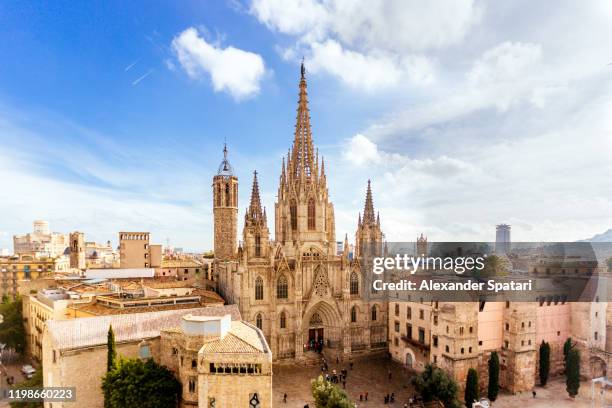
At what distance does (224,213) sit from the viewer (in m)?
55.9

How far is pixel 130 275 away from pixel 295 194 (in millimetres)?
29237

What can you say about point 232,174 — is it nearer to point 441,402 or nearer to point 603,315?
point 441,402

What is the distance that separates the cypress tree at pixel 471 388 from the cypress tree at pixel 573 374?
1064 cm

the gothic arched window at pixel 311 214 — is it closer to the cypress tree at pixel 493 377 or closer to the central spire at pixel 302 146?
the central spire at pixel 302 146

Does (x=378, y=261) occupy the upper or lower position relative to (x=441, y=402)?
upper

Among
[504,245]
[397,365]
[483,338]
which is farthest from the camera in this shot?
[504,245]

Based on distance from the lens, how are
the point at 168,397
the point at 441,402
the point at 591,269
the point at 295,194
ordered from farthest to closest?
the point at 295,194 < the point at 591,269 < the point at 441,402 < the point at 168,397

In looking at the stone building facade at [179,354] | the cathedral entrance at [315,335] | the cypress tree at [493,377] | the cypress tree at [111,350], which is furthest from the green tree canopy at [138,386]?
the cypress tree at [493,377]

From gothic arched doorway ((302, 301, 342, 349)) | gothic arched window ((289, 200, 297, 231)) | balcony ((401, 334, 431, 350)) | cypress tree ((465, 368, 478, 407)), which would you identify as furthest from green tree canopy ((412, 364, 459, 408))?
gothic arched window ((289, 200, 297, 231))

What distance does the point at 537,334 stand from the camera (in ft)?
121

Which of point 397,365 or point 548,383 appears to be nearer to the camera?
point 548,383

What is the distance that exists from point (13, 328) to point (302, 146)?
40.6 metres

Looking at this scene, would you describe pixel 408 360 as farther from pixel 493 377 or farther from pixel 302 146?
pixel 302 146

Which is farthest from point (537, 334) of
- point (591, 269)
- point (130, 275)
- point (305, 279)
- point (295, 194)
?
point (130, 275)
